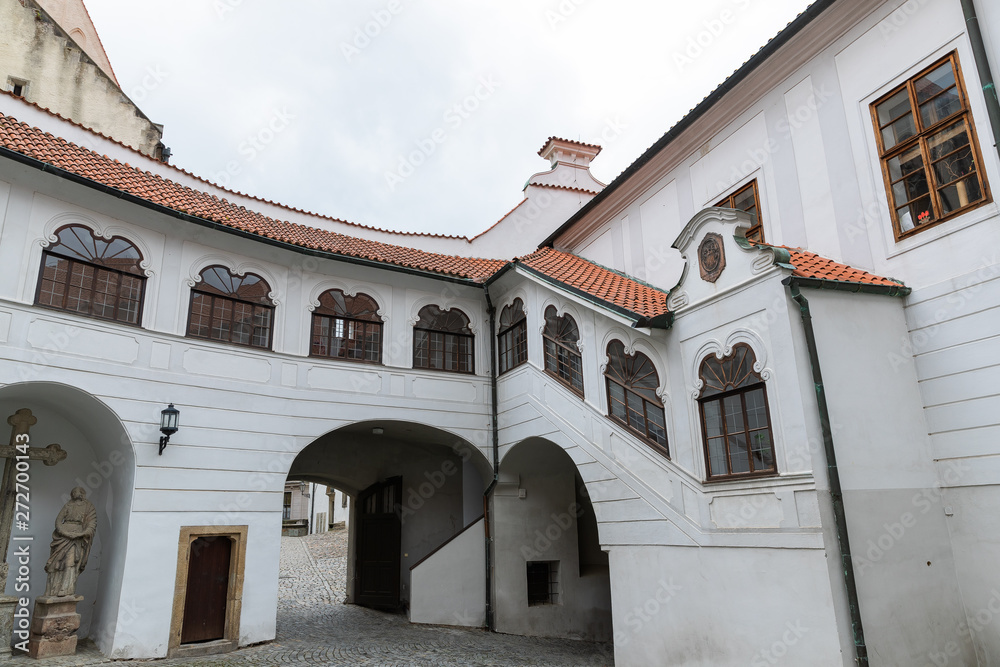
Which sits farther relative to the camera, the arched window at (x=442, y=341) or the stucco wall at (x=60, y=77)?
the stucco wall at (x=60, y=77)

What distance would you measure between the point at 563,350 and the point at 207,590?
271 inches

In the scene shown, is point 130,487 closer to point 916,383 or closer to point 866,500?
point 866,500

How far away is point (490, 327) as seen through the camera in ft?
46.4

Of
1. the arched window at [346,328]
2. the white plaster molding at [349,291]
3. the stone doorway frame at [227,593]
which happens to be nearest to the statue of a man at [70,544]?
the stone doorway frame at [227,593]

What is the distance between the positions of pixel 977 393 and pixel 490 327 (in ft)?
28.3

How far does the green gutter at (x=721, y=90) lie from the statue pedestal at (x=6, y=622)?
483 inches

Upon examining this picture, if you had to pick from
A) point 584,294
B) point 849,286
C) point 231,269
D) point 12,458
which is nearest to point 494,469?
point 584,294

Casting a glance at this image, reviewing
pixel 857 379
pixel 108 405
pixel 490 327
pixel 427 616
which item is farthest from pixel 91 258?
pixel 857 379

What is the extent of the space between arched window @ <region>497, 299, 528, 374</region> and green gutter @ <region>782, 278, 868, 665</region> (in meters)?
5.75

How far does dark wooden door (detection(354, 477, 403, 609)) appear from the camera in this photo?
15.5 m

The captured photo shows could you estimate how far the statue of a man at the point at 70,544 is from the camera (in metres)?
9.75

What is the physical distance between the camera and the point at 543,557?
13742 mm

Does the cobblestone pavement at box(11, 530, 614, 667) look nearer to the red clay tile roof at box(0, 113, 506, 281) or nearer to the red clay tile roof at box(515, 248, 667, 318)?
the red clay tile roof at box(515, 248, 667, 318)

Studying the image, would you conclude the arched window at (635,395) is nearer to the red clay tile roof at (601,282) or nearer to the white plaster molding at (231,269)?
the red clay tile roof at (601,282)
